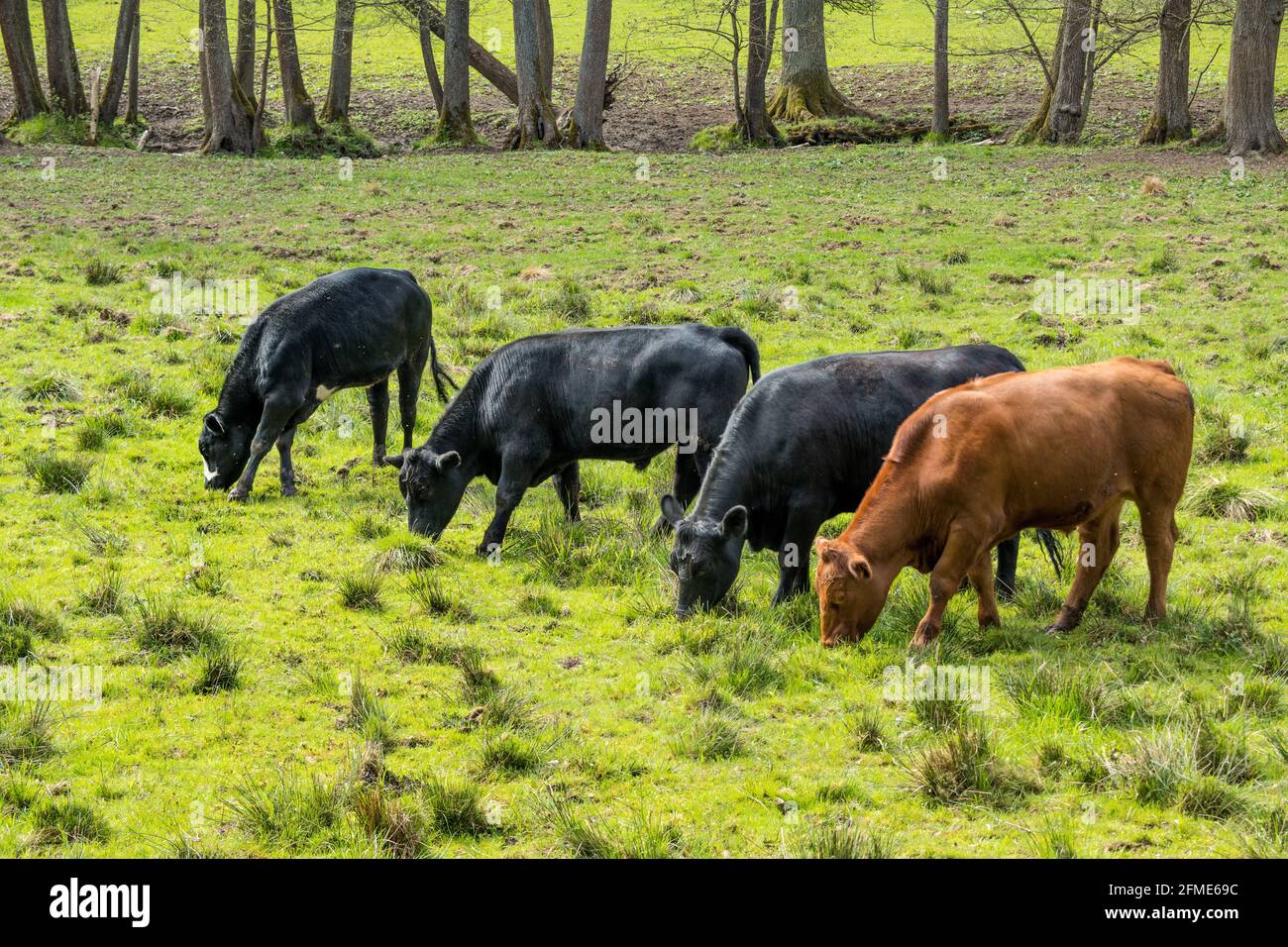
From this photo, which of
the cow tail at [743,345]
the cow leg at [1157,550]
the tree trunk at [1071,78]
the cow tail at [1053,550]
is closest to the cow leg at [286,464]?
the cow tail at [743,345]

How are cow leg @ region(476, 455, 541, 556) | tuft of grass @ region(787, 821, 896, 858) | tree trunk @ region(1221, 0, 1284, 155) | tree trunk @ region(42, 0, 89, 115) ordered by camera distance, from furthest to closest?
tree trunk @ region(42, 0, 89, 115) → tree trunk @ region(1221, 0, 1284, 155) → cow leg @ region(476, 455, 541, 556) → tuft of grass @ region(787, 821, 896, 858)

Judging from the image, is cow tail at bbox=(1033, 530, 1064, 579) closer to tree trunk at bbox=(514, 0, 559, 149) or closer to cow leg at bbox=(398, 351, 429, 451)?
cow leg at bbox=(398, 351, 429, 451)

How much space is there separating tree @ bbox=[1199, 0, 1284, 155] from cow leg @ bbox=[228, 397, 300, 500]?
79.9 feet

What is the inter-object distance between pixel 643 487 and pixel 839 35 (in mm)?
54120

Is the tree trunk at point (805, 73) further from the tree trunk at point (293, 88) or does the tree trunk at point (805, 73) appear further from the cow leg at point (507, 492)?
the cow leg at point (507, 492)

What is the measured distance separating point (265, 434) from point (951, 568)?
6664mm

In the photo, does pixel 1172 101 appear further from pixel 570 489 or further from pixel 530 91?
pixel 570 489

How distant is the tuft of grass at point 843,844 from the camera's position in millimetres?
5582

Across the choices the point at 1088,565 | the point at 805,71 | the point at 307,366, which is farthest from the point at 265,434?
the point at 805,71

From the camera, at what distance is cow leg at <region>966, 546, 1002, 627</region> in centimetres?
822

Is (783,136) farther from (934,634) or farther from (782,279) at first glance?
(934,634)

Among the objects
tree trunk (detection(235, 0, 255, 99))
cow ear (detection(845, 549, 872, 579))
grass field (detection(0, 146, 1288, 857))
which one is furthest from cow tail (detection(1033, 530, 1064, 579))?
tree trunk (detection(235, 0, 255, 99))

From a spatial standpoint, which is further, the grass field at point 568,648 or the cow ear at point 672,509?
the cow ear at point 672,509

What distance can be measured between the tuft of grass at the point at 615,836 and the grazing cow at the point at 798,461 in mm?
2864
